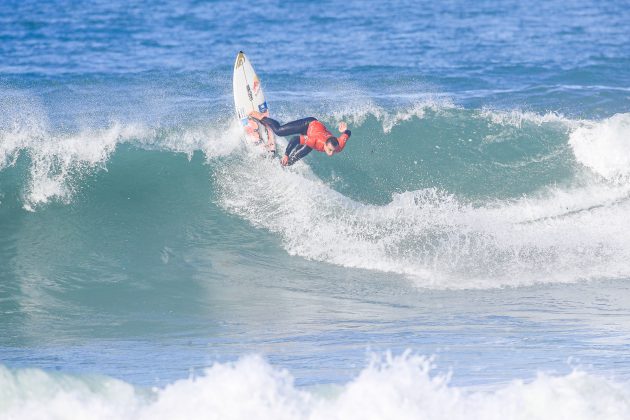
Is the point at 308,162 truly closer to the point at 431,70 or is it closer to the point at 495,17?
the point at 431,70

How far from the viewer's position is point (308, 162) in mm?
13930

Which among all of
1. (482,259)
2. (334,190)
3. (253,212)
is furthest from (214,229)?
(482,259)

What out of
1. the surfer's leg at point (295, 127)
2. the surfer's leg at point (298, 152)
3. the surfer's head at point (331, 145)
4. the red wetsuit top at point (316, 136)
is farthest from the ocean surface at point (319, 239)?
the surfer's head at point (331, 145)

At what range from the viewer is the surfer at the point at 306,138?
11452 millimetres

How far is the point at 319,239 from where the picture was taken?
12195 mm

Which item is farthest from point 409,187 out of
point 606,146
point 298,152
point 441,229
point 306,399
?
point 306,399

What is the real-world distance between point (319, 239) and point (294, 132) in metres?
1.47

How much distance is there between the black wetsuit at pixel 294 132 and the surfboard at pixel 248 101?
1.42 feet

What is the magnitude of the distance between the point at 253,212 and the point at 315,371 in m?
5.00

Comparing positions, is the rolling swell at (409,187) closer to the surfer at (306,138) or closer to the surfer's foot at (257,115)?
the surfer's foot at (257,115)

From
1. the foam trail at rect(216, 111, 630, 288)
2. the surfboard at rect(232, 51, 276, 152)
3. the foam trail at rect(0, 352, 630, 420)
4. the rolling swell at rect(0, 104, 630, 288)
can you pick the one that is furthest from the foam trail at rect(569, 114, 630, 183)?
the foam trail at rect(0, 352, 630, 420)

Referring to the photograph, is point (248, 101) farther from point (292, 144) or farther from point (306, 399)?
point (306, 399)

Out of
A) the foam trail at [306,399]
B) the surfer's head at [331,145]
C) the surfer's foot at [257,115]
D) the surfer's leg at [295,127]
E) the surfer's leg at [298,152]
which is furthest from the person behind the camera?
the surfer's foot at [257,115]

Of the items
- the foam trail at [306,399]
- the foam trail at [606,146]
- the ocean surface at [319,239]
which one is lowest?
the foam trail at [306,399]
